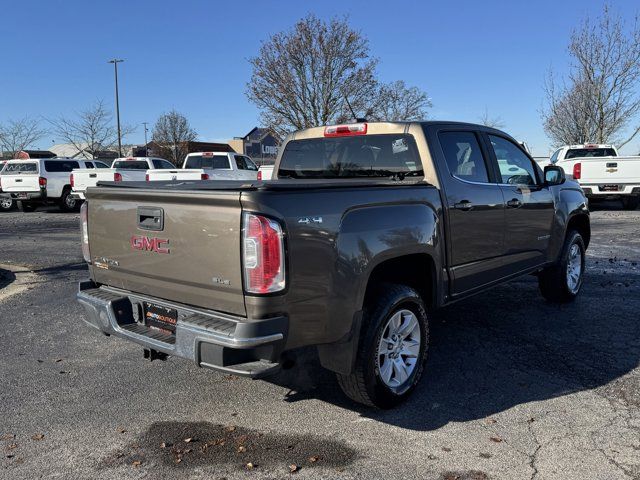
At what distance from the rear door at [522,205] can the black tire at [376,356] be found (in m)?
1.71

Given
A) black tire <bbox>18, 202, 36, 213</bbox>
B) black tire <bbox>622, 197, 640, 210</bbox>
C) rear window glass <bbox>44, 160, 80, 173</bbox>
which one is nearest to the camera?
black tire <bbox>622, 197, 640, 210</bbox>

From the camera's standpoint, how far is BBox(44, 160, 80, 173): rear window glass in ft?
Result: 64.5

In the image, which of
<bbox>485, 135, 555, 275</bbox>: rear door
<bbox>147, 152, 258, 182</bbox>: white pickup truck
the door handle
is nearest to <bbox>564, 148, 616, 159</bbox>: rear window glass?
<bbox>147, 152, 258, 182</bbox>: white pickup truck

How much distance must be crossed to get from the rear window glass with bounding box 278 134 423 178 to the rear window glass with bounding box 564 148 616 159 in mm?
17191

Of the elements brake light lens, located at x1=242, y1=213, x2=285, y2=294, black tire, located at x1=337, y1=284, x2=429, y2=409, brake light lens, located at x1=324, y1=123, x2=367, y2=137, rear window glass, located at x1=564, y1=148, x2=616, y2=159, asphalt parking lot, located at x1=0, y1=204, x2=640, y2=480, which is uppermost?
rear window glass, located at x1=564, y1=148, x2=616, y2=159

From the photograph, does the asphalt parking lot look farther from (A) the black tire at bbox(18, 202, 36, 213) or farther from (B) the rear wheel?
(A) the black tire at bbox(18, 202, 36, 213)

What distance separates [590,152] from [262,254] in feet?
65.0

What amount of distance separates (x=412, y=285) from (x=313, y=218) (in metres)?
1.46

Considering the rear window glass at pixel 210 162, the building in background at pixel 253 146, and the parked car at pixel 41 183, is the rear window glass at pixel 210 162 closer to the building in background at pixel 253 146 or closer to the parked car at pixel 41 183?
the parked car at pixel 41 183

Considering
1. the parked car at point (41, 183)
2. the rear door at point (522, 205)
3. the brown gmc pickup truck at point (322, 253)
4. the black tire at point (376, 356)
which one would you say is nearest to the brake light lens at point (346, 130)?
the brown gmc pickup truck at point (322, 253)

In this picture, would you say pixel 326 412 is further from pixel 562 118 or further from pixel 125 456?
pixel 562 118

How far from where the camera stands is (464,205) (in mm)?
4441

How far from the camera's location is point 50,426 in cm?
362

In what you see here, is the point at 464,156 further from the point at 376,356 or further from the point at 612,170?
the point at 612,170
